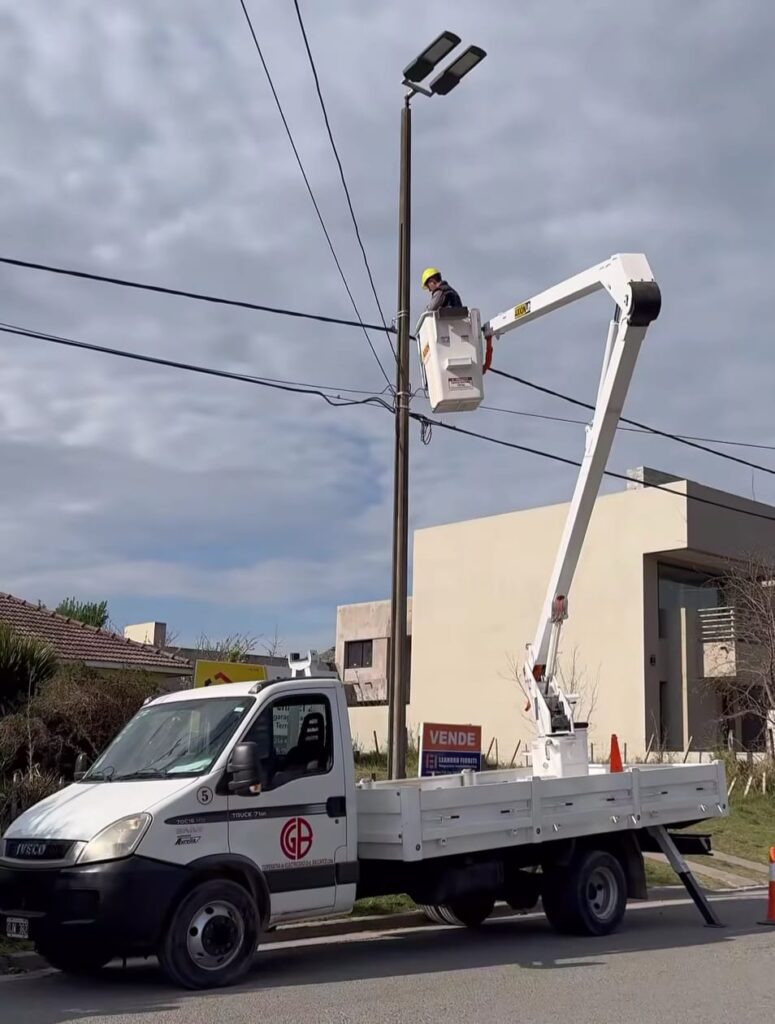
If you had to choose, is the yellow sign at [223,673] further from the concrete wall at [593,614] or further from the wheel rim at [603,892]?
the concrete wall at [593,614]

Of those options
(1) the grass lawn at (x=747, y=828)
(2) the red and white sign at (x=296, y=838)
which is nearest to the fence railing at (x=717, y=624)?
(1) the grass lawn at (x=747, y=828)

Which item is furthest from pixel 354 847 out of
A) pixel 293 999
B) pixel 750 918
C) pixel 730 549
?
pixel 730 549

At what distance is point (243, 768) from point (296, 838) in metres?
0.80

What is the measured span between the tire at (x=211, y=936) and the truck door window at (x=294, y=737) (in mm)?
903

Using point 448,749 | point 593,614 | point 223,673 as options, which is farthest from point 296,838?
point 593,614

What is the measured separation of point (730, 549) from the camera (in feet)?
107

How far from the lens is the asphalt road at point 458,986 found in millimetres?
7930

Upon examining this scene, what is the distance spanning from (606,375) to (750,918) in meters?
5.91

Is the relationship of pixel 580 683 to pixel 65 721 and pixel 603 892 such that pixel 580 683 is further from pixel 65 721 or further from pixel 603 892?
pixel 603 892

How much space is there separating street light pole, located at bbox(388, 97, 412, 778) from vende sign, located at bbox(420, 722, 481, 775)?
2.17 feet

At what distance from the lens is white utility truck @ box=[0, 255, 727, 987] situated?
8672 millimetres

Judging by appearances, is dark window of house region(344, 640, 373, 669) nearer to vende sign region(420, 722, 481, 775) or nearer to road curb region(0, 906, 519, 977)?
vende sign region(420, 722, 481, 775)

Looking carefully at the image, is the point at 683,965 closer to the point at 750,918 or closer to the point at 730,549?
the point at 750,918

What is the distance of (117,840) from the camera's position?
8.62m
